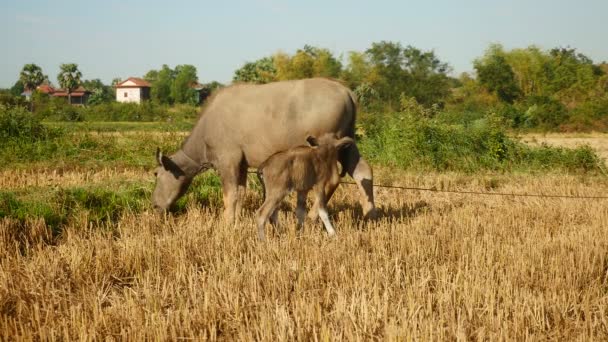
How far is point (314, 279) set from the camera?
567cm

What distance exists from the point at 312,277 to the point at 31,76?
360ft

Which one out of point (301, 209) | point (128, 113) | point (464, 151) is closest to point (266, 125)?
point (301, 209)

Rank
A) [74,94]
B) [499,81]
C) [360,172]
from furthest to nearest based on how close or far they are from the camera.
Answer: [74,94], [499,81], [360,172]

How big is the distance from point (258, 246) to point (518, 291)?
2944 mm

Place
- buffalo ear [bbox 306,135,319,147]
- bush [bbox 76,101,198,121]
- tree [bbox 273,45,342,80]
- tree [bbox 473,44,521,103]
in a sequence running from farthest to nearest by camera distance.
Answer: tree [bbox 273,45,342,80], tree [bbox 473,44,521,103], bush [bbox 76,101,198,121], buffalo ear [bbox 306,135,319,147]

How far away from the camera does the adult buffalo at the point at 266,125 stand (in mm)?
8406

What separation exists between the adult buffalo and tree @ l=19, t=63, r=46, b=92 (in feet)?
342

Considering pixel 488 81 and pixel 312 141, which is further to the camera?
pixel 488 81

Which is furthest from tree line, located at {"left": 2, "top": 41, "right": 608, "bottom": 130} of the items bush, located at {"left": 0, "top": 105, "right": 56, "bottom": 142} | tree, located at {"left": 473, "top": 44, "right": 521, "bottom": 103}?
bush, located at {"left": 0, "top": 105, "right": 56, "bottom": 142}

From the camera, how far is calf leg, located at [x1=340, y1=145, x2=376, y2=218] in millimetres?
8531

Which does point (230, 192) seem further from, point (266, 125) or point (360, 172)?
point (360, 172)

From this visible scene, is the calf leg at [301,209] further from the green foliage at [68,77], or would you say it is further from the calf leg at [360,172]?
the green foliage at [68,77]

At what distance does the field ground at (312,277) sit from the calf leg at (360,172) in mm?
373

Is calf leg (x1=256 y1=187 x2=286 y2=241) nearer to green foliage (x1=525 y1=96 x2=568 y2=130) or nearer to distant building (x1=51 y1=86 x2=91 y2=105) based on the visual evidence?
green foliage (x1=525 y1=96 x2=568 y2=130)
